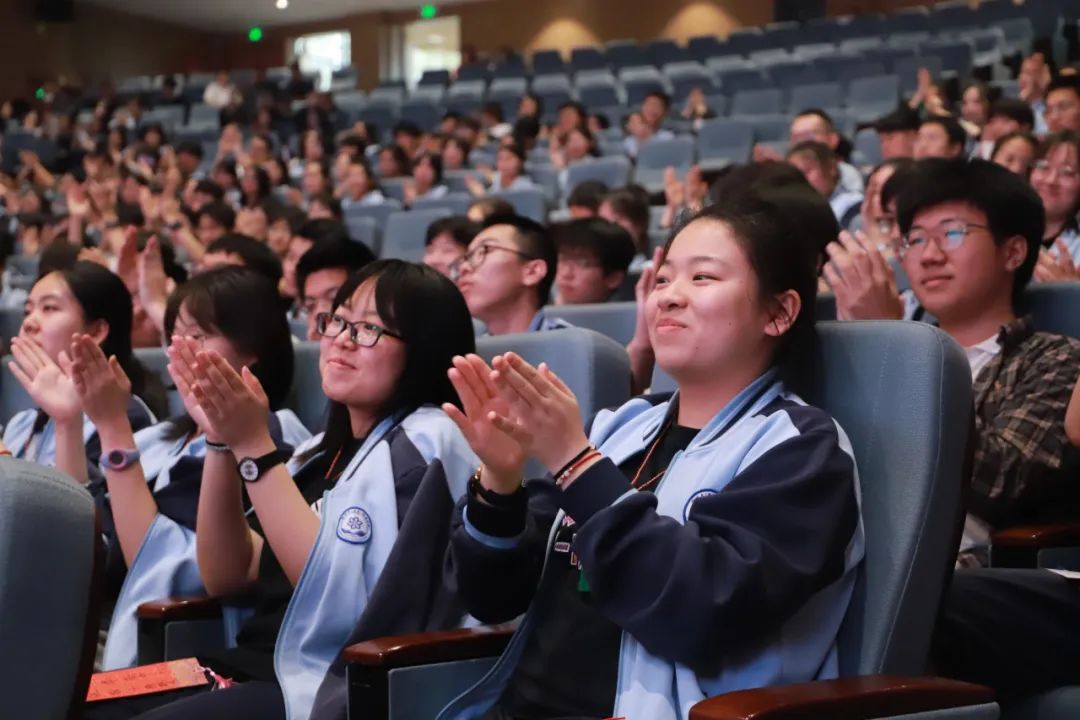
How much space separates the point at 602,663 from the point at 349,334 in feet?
2.08

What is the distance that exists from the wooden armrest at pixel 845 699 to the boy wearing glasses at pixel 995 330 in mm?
599

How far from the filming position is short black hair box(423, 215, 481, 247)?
11.1 feet

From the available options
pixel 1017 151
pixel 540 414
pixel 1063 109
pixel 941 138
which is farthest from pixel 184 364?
pixel 1063 109

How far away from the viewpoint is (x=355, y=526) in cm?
167

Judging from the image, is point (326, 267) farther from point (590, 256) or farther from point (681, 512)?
point (681, 512)

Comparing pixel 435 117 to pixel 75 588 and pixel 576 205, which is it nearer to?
pixel 576 205

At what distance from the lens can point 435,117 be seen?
34.4 ft

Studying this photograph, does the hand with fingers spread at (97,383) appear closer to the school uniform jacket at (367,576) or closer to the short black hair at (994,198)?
the school uniform jacket at (367,576)

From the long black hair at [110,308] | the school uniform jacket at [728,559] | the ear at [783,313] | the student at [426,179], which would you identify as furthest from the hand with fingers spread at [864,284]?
the student at [426,179]

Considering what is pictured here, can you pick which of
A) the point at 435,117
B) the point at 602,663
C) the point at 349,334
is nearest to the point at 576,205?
the point at 349,334

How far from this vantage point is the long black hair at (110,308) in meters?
2.58

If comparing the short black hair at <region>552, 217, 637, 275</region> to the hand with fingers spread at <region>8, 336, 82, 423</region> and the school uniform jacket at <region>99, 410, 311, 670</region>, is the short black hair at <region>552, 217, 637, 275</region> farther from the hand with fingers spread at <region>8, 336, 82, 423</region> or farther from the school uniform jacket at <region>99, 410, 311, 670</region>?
the hand with fingers spread at <region>8, 336, 82, 423</region>

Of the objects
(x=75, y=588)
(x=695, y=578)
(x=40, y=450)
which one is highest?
(x=75, y=588)

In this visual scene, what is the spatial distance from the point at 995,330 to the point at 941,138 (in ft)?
9.28
